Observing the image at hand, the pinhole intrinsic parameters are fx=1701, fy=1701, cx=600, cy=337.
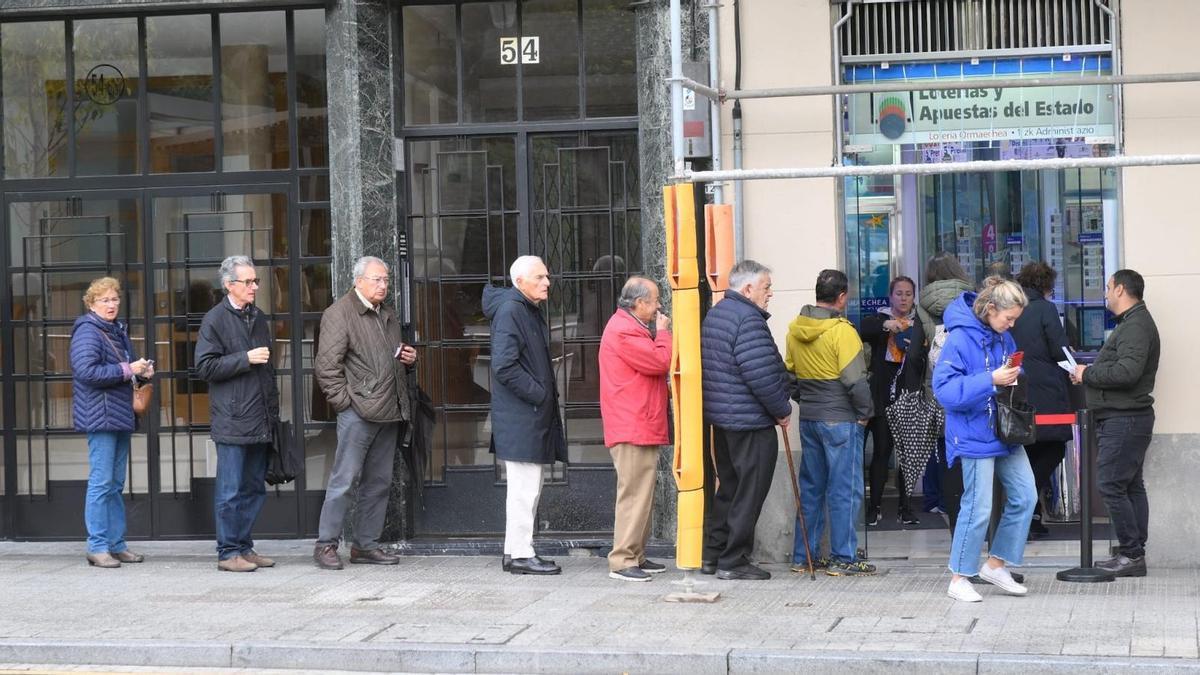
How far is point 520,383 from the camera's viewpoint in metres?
9.88

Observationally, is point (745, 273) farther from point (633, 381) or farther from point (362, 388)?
point (362, 388)

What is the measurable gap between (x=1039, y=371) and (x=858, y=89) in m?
2.05

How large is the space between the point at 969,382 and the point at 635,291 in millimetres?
2027

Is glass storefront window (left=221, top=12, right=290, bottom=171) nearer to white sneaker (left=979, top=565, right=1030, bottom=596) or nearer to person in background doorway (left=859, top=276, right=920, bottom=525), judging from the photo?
person in background doorway (left=859, top=276, right=920, bottom=525)

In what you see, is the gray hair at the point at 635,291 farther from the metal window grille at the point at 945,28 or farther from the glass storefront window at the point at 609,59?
the metal window grille at the point at 945,28

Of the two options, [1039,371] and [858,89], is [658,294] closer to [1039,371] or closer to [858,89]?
[858,89]

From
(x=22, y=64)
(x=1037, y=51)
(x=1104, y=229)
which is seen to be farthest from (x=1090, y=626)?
(x=22, y=64)

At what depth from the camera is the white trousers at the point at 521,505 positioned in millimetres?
10078

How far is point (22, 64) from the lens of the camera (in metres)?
11.6

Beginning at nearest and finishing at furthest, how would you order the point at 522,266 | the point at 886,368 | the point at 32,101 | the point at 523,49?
the point at 522,266, the point at 523,49, the point at 886,368, the point at 32,101

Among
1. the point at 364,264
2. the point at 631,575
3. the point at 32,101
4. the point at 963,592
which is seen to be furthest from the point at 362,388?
the point at 963,592

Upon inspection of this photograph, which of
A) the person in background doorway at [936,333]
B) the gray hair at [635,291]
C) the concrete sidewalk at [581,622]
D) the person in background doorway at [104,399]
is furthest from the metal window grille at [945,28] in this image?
the person in background doorway at [104,399]

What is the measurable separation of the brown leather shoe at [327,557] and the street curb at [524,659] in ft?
7.21

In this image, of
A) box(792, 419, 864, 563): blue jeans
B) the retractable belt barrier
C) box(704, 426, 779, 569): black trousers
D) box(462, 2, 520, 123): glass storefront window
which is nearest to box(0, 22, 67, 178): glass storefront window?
box(462, 2, 520, 123): glass storefront window
